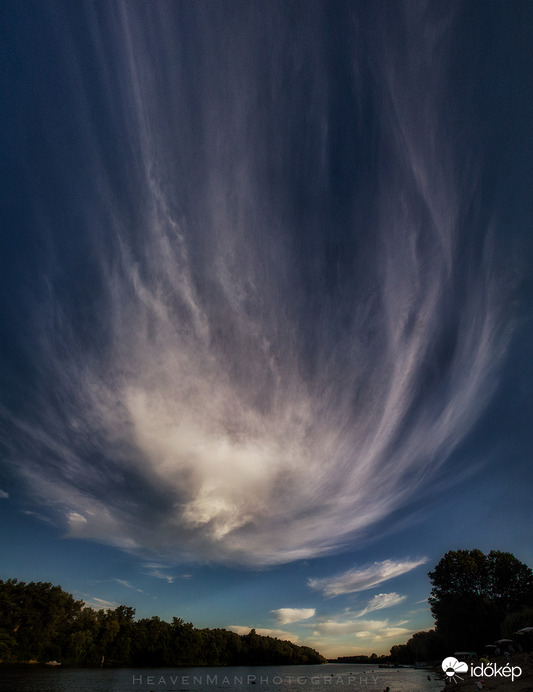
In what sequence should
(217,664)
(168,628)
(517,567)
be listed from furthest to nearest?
(217,664) < (168,628) < (517,567)

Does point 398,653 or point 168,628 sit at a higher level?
point 168,628

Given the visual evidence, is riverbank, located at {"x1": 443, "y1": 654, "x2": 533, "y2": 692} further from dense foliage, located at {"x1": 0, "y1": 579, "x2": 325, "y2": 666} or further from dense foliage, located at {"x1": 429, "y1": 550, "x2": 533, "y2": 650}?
dense foliage, located at {"x1": 0, "y1": 579, "x2": 325, "y2": 666}

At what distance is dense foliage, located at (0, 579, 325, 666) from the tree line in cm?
9892

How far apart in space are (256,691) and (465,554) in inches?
2492

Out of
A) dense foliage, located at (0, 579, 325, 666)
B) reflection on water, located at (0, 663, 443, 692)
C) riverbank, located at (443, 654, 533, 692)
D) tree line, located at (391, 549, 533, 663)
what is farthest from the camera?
dense foliage, located at (0, 579, 325, 666)

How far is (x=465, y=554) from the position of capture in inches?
3450

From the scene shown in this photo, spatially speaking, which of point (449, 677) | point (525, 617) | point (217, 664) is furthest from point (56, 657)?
point (525, 617)

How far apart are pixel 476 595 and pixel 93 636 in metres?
135

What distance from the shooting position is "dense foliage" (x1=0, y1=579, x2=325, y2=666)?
95188 millimetres

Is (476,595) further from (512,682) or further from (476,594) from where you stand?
(512,682)

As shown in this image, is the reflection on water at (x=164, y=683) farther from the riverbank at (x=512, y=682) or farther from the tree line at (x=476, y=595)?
the riverbank at (x=512, y=682)

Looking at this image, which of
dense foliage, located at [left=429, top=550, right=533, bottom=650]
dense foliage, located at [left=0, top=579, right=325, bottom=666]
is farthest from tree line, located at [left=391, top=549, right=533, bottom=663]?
dense foliage, located at [left=0, top=579, right=325, bottom=666]

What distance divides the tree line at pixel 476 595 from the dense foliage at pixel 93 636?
98923 millimetres

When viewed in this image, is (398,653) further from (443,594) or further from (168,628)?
(443,594)
